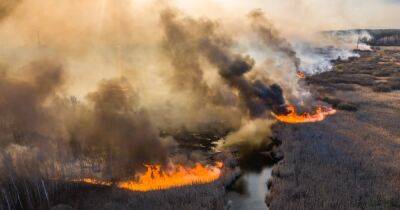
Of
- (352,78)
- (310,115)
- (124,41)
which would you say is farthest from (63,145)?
(352,78)

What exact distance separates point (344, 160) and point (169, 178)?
28320 mm

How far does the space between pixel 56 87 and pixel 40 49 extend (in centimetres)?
3486

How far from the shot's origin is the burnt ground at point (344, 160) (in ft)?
179

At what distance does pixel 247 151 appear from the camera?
255ft

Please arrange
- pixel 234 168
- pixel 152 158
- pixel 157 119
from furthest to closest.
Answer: pixel 157 119 → pixel 234 168 → pixel 152 158

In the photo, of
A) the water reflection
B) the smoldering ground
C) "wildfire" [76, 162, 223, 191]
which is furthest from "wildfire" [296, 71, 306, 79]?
"wildfire" [76, 162, 223, 191]

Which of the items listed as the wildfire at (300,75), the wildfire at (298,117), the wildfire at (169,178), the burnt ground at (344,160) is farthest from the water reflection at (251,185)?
the wildfire at (300,75)

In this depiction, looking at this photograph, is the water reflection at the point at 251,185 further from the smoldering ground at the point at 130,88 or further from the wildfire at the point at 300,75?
the wildfire at the point at 300,75

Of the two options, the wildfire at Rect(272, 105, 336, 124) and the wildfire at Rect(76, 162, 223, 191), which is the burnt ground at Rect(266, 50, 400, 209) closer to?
the wildfire at Rect(272, 105, 336, 124)

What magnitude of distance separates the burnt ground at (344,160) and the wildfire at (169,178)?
380 inches

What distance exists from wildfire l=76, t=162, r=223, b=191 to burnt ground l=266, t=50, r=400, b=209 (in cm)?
964

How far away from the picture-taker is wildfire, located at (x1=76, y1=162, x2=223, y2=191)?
190ft

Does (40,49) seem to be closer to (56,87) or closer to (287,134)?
(56,87)

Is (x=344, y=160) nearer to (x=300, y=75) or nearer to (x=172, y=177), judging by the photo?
(x=172, y=177)
